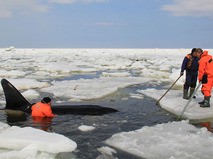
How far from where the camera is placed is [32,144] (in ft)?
19.3

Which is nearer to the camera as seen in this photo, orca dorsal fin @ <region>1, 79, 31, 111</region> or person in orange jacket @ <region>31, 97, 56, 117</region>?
person in orange jacket @ <region>31, 97, 56, 117</region>

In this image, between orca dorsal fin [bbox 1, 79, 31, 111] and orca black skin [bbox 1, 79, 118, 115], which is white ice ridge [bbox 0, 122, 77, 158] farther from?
orca dorsal fin [bbox 1, 79, 31, 111]

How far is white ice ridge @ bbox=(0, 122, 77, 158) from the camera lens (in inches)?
224

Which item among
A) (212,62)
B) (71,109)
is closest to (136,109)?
(71,109)

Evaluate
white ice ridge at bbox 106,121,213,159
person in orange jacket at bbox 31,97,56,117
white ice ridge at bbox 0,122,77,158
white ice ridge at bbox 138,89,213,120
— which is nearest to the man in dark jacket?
white ice ridge at bbox 138,89,213,120

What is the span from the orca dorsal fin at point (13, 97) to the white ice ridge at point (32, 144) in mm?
3429

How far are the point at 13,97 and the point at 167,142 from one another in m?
5.19

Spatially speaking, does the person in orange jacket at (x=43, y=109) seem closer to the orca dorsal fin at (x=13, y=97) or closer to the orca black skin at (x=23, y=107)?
the orca black skin at (x=23, y=107)

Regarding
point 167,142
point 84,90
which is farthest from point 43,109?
point 84,90

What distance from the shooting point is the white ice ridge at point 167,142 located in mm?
6047

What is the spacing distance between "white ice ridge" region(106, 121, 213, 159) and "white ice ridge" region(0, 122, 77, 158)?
1.09 meters

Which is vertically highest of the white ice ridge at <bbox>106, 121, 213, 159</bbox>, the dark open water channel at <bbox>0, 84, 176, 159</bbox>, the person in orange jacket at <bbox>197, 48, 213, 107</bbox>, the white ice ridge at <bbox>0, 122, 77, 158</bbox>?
the person in orange jacket at <bbox>197, 48, 213, 107</bbox>

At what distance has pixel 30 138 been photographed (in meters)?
6.21

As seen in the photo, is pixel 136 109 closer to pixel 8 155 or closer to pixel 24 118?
pixel 24 118
